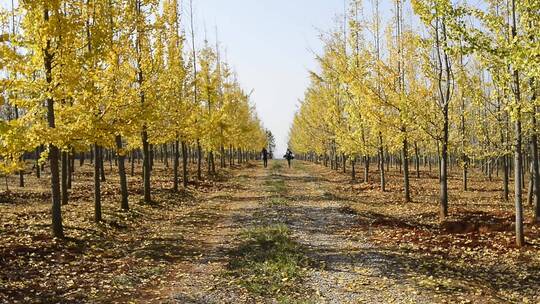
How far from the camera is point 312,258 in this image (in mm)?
10539

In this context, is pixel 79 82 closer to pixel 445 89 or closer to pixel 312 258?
pixel 312 258

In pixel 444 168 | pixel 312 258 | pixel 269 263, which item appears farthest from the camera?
pixel 444 168

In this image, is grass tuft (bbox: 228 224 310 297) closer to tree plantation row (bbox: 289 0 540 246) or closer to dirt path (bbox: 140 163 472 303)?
dirt path (bbox: 140 163 472 303)

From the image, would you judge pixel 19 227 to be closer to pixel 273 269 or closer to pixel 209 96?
pixel 273 269

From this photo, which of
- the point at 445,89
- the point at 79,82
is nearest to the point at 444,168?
the point at 445,89

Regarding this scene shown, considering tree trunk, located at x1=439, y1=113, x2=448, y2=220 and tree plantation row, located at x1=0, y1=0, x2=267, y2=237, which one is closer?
tree plantation row, located at x1=0, y1=0, x2=267, y2=237

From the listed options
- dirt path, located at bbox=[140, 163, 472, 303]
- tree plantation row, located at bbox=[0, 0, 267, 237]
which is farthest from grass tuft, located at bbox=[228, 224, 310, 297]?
tree plantation row, located at bbox=[0, 0, 267, 237]

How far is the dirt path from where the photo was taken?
802 cm

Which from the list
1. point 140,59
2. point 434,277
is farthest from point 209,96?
point 434,277

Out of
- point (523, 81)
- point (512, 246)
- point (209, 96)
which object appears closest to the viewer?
point (512, 246)

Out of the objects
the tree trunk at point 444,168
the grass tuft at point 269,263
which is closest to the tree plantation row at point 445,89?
the tree trunk at point 444,168

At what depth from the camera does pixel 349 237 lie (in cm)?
1296

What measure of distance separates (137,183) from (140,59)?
9920 mm

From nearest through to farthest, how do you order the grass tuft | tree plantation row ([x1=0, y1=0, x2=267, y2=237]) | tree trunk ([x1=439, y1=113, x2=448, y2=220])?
1. the grass tuft
2. tree plantation row ([x1=0, y1=0, x2=267, y2=237])
3. tree trunk ([x1=439, y1=113, x2=448, y2=220])
